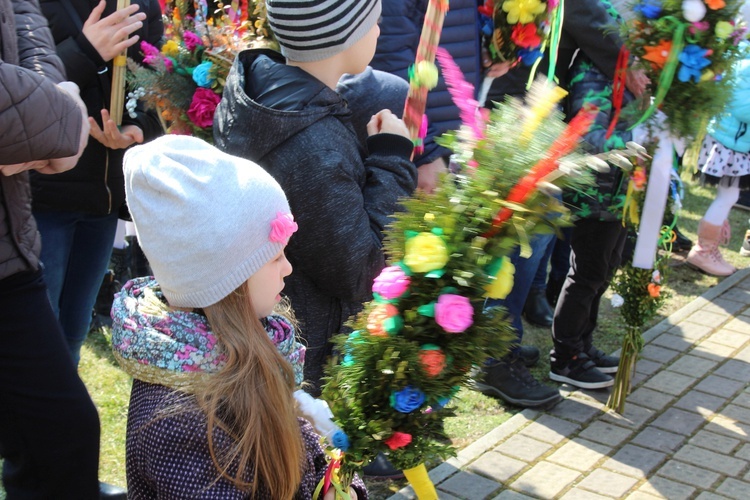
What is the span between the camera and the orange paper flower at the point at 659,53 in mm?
3396

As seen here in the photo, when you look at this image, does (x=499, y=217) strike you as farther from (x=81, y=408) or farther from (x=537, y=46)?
(x=537, y=46)

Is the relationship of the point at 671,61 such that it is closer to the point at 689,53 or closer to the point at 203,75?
the point at 689,53

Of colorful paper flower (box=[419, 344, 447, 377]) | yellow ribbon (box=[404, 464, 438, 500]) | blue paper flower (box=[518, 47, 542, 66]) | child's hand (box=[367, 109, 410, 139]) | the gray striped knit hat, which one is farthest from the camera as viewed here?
blue paper flower (box=[518, 47, 542, 66])

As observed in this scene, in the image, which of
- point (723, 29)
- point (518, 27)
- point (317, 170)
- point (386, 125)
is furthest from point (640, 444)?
point (317, 170)

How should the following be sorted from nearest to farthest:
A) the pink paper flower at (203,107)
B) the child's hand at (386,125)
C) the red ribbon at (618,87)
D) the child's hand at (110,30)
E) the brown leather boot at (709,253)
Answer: the child's hand at (386,125), the pink paper flower at (203,107), the child's hand at (110,30), the red ribbon at (618,87), the brown leather boot at (709,253)

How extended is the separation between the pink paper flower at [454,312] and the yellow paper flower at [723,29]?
218 centimetres

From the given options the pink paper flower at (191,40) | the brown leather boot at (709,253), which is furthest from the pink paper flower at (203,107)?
the brown leather boot at (709,253)

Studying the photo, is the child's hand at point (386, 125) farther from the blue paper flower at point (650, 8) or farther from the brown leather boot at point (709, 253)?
the brown leather boot at point (709, 253)

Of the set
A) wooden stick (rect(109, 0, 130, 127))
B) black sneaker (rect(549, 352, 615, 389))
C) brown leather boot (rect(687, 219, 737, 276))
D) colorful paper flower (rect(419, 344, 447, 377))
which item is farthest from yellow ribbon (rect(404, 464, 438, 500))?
brown leather boot (rect(687, 219, 737, 276))

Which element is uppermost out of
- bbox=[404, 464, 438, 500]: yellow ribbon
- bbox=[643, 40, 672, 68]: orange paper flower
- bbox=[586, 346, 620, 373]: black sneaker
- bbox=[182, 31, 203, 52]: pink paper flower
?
bbox=[643, 40, 672, 68]: orange paper flower

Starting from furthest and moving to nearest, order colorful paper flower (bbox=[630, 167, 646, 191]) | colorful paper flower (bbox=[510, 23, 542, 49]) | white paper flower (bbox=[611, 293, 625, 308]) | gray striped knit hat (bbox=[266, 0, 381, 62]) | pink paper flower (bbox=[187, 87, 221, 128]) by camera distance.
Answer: white paper flower (bbox=[611, 293, 625, 308]) < colorful paper flower (bbox=[630, 167, 646, 191]) < colorful paper flower (bbox=[510, 23, 542, 49]) < pink paper flower (bbox=[187, 87, 221, 128]) < gray striped knit hat (bbox=[266, 0, 381, 62])

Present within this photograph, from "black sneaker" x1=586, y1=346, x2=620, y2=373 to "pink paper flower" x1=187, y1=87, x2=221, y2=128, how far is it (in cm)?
260

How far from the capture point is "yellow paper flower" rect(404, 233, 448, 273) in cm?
172

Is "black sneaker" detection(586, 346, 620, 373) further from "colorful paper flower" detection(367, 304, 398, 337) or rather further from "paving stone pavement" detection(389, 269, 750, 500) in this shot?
"colorful paper flower" detection(367, 304, 398, 337)
